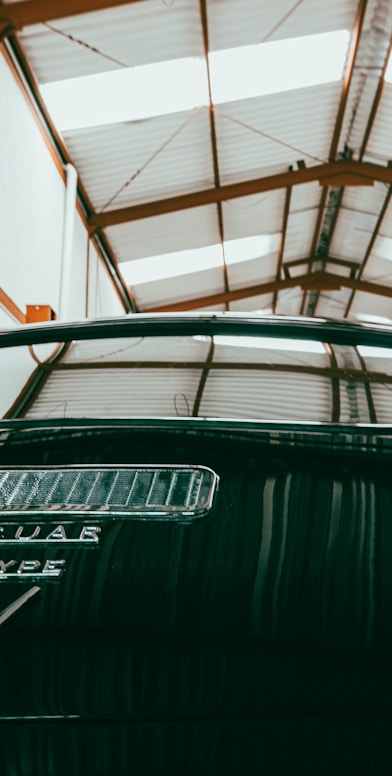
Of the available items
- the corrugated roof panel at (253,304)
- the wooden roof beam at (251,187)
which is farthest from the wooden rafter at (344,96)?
the corrugated roof panel at (253,304)

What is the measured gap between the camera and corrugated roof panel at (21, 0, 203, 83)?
752cm

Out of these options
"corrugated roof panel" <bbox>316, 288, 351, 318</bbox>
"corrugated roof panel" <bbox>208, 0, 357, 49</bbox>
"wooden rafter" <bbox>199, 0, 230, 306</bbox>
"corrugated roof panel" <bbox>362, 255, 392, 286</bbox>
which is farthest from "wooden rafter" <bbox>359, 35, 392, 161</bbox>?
"corrugated roof panel" <bbox>316, 288, 351, 318</bbox>

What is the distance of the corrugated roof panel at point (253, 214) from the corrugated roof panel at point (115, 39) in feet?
13.1

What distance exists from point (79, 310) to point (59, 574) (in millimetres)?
10382

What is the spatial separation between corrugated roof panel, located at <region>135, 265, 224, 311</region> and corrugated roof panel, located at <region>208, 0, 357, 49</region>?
6237 mm

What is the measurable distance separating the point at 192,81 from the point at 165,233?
12.0 feet

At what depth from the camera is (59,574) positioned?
89cm

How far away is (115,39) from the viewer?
25.6 feet

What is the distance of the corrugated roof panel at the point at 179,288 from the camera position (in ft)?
46.8

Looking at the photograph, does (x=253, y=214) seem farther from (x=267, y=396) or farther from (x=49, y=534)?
(x=49, y=534)

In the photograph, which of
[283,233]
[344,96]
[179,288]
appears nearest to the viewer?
[344,96]

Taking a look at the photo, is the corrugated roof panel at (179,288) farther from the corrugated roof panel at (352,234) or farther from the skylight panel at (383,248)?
the skylight panel at (383,248)

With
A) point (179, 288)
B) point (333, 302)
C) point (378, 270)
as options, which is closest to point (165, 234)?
point (179, 288)

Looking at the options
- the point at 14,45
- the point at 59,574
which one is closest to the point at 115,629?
the point at 59,574
